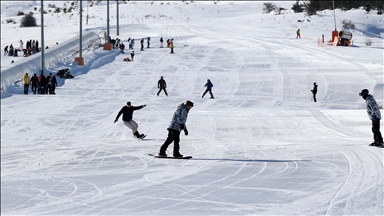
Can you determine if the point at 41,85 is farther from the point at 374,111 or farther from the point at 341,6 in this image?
the point at 341,6

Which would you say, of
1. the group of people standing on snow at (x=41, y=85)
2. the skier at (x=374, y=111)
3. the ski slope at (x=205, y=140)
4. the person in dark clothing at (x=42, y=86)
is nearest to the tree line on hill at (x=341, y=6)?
the ski slope at (x=205, y=140)

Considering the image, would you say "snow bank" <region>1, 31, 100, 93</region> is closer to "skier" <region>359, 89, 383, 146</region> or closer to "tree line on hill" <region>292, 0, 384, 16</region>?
"skier" <region>359, 89, 383, 146</region>

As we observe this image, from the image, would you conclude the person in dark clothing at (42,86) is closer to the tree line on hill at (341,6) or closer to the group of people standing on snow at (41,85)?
the group of people standing on snow at (41,85)

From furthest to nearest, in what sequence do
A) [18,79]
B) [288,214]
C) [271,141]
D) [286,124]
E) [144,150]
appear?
1. [18,79]
2. [286,124]
3. [271,141]
4. [144,150]
5. [288,214]

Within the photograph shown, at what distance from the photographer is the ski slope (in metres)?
9.37

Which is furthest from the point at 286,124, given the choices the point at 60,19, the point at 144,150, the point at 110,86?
the point at 60,19

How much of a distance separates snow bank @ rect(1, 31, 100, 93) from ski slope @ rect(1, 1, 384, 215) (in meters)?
1.05

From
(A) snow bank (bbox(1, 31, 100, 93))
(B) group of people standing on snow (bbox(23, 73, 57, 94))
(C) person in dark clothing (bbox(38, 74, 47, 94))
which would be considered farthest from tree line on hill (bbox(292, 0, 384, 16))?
(C) person in dark clothing (bbox(38, 74, 47, 94))

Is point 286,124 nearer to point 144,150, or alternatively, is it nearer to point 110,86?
point 144,150

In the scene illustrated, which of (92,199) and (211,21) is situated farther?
(211,21)

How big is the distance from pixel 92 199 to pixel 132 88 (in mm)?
25001

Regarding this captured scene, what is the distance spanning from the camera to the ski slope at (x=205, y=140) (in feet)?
30.7

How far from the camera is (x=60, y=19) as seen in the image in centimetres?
8725

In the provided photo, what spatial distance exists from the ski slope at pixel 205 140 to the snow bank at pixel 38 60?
1050 mm
